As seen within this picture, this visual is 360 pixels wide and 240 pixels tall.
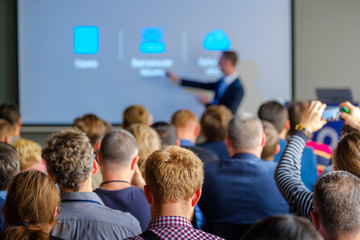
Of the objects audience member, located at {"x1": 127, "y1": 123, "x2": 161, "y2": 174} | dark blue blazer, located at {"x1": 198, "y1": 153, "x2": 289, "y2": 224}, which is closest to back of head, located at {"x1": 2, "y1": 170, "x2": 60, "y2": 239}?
dark blue blazer, located at {"x1": 198, "y1": 153, "x2": 289, "y2": 224}

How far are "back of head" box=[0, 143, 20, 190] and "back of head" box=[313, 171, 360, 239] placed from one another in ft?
4.88

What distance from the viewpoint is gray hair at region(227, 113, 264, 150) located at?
121 inches

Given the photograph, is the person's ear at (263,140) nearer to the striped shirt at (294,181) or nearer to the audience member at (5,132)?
the striped shirt at (294,181)

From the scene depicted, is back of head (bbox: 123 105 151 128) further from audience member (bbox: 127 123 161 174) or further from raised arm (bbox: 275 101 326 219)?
raised arm (bbox: 275 101 326 219)

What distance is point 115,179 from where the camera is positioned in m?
2.55

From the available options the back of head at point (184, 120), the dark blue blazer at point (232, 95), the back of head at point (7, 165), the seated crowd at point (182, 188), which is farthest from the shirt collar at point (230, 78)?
the back of head at point (7, 165)

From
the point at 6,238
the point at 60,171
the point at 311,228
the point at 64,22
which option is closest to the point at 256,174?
the point at 60,171

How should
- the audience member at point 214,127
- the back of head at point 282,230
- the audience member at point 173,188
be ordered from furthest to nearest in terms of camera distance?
the audience member at point 214,127 → the audience member at point 173,188 → the back of head at point 282,230

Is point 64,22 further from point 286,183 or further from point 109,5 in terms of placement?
point 286,183

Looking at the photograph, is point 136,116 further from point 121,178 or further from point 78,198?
point 78,198

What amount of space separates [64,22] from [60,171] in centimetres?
486

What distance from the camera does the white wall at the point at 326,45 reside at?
6.79m

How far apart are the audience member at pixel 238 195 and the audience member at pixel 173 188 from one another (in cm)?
113

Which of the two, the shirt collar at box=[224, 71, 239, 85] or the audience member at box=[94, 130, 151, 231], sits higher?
the shirt collar at box=[224, 71, 239, 85]
